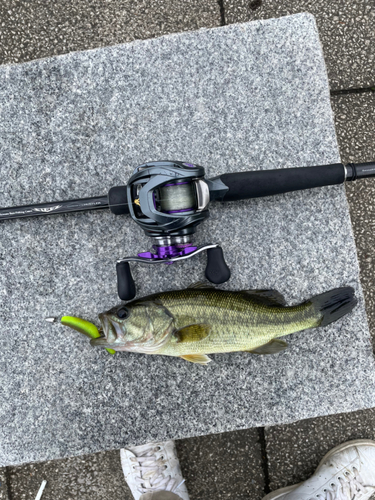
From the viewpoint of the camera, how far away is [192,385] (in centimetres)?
158

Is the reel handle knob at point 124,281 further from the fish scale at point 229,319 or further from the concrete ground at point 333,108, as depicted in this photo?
the concrete ground at point 333,108

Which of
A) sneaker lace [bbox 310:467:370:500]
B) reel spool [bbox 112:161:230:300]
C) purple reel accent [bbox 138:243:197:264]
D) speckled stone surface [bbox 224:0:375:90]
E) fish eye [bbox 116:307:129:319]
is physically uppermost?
speckled stone surface [bbox 224:0:375:90]

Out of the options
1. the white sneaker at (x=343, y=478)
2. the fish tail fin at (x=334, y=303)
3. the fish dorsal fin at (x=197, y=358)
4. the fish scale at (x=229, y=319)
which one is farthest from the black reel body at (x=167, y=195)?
the white sneaker at (x=343, y=478)

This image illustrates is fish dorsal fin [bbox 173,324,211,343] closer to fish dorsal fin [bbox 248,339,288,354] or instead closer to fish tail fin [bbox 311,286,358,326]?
fish dorsal fin [bbox 248,339,288,354]

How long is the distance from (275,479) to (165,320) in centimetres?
114

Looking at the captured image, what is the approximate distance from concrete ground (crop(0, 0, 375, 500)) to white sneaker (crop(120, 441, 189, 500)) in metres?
0.06

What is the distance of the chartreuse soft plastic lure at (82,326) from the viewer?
149cm

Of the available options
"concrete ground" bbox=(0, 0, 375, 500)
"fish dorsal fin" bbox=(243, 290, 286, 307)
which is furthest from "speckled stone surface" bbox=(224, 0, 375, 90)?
"fish dorsal fin" bbox=(243, 290, 286, 307)

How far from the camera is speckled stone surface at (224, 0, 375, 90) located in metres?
1.75

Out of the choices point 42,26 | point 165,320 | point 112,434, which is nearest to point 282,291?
point 165,320

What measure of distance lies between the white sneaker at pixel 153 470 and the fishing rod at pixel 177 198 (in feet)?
3.04

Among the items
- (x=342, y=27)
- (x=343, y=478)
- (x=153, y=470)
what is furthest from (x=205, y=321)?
(x=342, y=27)

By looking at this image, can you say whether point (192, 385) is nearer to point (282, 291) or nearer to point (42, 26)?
point (282, 291)

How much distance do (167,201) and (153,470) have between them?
1.38m
